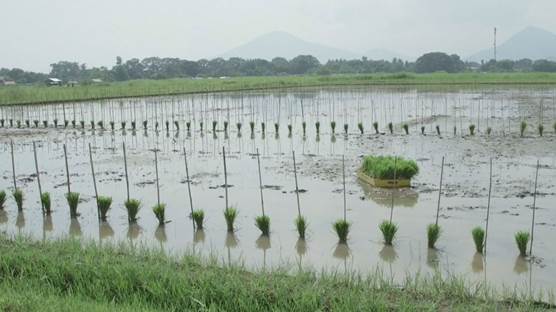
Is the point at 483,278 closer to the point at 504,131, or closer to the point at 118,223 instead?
the point at 118,223

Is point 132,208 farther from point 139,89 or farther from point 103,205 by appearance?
point 139,89

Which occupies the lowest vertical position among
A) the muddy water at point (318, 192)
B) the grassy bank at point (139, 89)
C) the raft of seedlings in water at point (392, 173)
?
the muddy water at point (318, 192)

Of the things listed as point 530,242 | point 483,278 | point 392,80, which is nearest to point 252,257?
point 483,278

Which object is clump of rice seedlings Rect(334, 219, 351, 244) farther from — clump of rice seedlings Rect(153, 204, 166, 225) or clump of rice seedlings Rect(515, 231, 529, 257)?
clump of rice seedlings Rect(153, 204, 166, 225)

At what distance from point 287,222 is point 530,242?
389 centimetres

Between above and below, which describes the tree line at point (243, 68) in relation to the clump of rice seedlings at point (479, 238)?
above

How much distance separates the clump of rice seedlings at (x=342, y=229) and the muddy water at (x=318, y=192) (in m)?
0.14

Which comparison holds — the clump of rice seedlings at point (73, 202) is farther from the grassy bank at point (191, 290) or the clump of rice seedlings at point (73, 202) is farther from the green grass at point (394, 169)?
the green grass at point (394, 169)

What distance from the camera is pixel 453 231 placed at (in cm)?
946

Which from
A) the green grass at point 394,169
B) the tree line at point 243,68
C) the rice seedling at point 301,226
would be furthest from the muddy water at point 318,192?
the tree line at point 243,68

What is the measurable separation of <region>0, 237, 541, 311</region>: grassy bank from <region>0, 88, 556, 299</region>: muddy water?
1268mm

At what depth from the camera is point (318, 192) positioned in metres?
12.4

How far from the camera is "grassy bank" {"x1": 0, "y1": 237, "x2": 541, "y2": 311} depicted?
5.39 metres

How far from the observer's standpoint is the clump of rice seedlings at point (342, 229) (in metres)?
8.96
